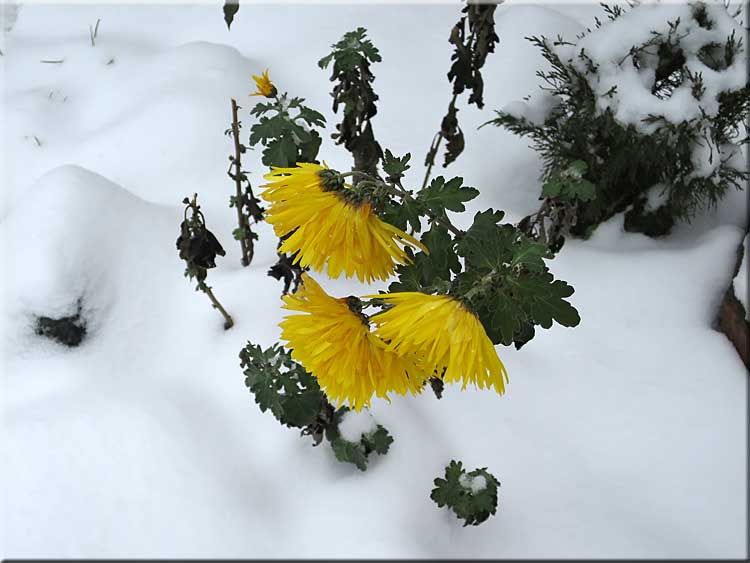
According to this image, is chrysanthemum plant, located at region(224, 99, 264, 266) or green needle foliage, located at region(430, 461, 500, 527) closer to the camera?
green needle foliage, located at region(430, 461, 500, 527)

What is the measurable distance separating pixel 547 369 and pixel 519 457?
249 millimetres

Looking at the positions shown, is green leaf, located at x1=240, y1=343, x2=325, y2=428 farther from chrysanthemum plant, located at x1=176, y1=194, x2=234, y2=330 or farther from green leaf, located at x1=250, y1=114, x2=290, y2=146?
green leaf, located at x1=250, y1=114, x2=290, y2=146

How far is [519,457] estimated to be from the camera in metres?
1.21

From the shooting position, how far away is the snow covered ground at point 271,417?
1.10 meters

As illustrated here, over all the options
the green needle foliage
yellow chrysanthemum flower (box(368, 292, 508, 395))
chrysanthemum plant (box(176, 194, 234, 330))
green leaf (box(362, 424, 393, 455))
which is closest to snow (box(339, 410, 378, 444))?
green leaf (box(362, 424, 393, 455))

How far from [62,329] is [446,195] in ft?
3.60

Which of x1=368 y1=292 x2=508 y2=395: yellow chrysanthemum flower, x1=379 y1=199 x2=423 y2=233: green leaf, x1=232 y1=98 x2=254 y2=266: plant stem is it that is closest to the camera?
x1=368 y1=292 x2=508 y2=395: yellow chrysanthemum flower

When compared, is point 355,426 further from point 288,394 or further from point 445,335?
point 445,335

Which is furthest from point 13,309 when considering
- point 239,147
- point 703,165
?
point 703,165

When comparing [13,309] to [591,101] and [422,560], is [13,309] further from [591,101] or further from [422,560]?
[591,101]

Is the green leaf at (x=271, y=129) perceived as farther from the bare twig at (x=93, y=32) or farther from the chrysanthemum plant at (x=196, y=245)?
the bare twig at (x=93, y=32)

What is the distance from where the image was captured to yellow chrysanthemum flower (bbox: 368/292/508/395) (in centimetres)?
66

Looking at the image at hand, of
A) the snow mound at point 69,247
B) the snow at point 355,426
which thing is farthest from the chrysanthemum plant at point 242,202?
the snow at point 355,426

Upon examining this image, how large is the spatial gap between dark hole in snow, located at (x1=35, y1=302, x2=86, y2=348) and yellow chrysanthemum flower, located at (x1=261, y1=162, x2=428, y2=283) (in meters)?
0.98
